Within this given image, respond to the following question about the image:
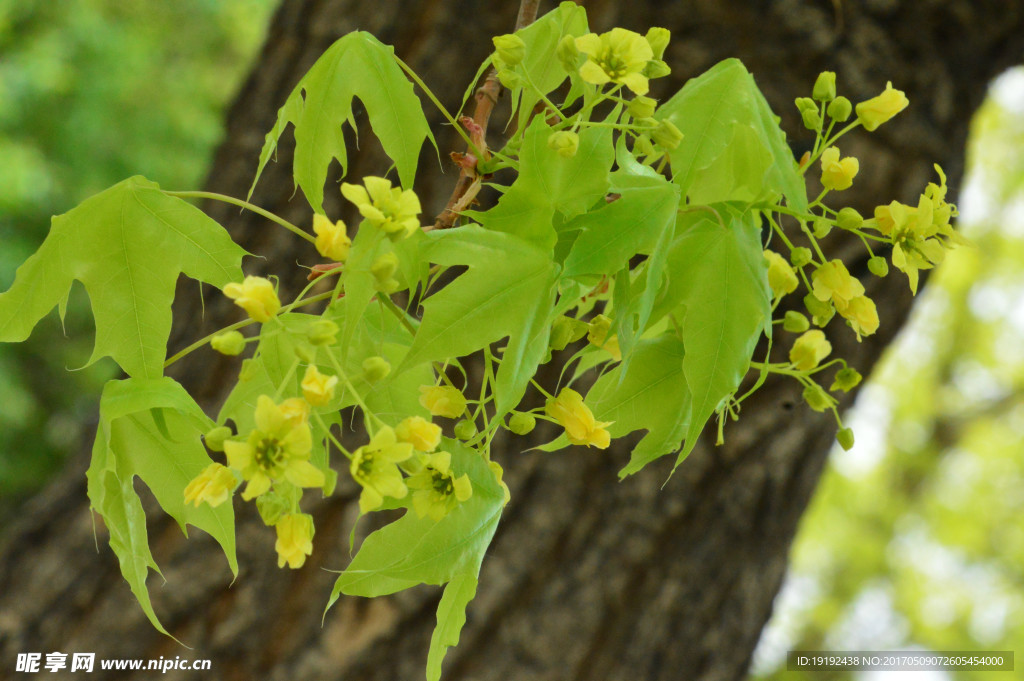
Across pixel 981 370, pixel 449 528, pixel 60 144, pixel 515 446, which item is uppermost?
pixel 449 528

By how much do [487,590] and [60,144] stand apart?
10.1 feet

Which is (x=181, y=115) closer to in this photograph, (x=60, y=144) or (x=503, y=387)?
(x=60, y=144)

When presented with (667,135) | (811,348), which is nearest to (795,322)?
(811,348)

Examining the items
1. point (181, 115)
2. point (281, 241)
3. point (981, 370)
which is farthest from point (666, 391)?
point (981, 370)

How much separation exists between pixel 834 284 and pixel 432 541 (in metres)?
0.21

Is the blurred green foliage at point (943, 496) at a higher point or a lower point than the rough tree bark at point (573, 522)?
lower

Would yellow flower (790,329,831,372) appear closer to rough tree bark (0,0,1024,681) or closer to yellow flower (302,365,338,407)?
yellow flower (302,365,338,407)

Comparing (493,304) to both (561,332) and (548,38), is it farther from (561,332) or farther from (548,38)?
(548,38)

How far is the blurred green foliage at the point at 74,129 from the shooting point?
9.37ft

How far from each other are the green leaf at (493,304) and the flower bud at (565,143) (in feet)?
0.12

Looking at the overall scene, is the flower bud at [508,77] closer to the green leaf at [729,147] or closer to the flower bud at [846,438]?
the green leaf at [729,147]

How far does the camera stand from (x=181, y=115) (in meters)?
3.30

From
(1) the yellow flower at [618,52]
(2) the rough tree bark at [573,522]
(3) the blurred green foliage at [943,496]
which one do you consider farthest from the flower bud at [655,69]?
(3) the blurred green foliage at [943,496]

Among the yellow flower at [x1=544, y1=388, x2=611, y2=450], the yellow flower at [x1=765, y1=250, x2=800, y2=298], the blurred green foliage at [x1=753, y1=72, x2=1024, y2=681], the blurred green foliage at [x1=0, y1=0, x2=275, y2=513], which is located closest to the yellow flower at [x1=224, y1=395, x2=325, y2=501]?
the yellow flower at [x1=544, y1=388, x2=611, y2=450]
